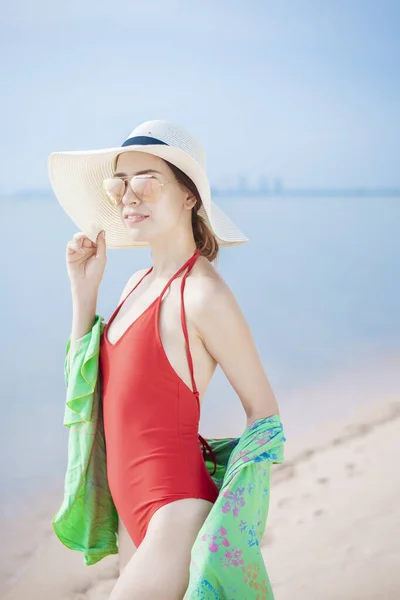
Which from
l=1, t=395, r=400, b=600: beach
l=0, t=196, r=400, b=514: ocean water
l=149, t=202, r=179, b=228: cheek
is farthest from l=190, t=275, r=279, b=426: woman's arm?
l=0, t=196, r=400, b=514: ocean water

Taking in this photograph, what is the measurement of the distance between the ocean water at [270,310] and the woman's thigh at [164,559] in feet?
10.9

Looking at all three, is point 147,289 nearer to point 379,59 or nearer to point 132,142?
point 132,142

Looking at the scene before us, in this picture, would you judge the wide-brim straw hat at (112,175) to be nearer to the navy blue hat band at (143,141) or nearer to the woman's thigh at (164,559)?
the navy blue hat band at (143,141)

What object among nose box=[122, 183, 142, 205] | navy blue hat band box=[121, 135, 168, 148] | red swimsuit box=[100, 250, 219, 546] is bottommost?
red swimsuit box=[100, 250, 219, 546]

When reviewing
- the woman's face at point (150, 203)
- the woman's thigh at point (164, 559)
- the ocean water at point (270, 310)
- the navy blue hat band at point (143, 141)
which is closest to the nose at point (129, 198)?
the woman's face at point (150, 203)

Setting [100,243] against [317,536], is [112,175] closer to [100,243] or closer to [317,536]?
[100,243]

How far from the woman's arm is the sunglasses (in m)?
0.22

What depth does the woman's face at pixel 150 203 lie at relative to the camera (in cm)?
185

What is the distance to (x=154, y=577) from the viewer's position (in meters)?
1.61

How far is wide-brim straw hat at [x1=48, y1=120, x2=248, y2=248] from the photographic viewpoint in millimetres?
1842

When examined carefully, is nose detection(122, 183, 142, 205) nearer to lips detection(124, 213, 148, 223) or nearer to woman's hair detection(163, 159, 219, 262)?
lips detection(124, 213, 148, 223)

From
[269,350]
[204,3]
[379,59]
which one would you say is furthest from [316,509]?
[379,59]

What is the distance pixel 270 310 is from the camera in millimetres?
7680

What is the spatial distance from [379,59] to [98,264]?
719 cm
